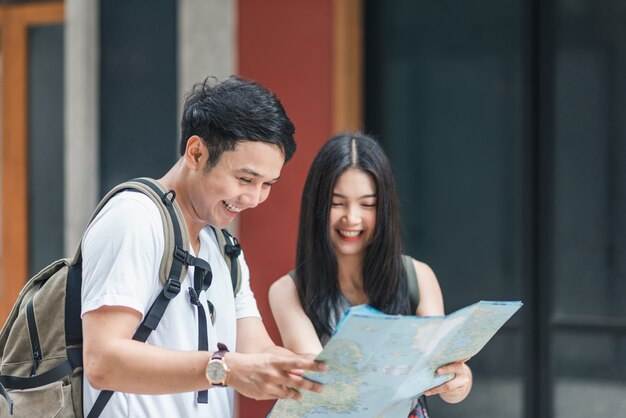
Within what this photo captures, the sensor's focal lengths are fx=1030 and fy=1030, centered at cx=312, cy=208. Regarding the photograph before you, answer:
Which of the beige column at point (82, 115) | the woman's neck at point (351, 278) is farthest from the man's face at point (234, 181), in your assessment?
the beige column at point (82, 115)

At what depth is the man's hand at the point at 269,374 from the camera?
1996 millimetres

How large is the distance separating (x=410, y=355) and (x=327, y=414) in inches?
11.0

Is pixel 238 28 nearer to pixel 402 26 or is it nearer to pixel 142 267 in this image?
pixel 402 26

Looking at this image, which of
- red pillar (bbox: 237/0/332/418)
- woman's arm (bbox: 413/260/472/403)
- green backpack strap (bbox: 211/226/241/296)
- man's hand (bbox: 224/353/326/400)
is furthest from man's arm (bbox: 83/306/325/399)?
red pillar (bbox: 237/0/332/418)

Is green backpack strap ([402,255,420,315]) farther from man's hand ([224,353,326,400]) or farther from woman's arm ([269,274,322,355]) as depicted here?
man's hand ([224,353,326,400])

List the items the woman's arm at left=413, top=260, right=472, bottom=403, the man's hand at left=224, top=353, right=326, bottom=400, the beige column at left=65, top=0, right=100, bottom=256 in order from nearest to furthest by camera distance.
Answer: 1. the man's hand at left=224, top=353, right=326, bottom=400
2. the woman's arm at left=413, top=260, right=472, bottom=403
3. the beige column at left=65, top=0, right=100, bottom=256

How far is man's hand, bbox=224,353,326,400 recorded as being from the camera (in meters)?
2.00

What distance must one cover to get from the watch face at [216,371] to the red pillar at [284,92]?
12.1 feet

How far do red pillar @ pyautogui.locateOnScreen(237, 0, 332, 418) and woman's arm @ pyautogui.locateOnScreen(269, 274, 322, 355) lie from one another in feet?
8.42

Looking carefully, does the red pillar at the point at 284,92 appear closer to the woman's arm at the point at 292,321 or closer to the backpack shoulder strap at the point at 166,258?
the woman's arm at the point at 292,321

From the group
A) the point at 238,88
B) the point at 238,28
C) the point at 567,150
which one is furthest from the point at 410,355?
the point at 238,28

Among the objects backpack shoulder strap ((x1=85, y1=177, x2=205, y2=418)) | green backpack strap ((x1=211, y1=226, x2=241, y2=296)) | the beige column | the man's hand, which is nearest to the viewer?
the man's hand

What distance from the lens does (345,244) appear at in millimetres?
3127

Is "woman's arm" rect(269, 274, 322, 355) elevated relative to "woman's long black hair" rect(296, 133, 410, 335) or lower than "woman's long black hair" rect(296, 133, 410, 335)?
lower
